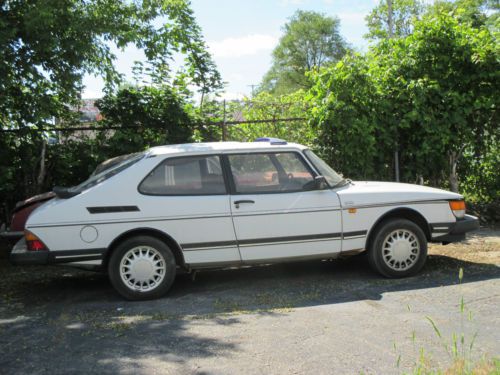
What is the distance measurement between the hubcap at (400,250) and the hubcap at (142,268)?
101 inches

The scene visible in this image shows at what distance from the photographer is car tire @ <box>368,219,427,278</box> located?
6.24 metres

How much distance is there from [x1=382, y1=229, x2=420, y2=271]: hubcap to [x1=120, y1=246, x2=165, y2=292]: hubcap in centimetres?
255

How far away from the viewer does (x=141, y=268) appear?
5.75 m

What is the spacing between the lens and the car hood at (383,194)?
6190mm

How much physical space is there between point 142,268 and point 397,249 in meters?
2.87

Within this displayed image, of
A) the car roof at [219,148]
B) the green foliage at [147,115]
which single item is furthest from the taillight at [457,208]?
the green foliage at [147,115]

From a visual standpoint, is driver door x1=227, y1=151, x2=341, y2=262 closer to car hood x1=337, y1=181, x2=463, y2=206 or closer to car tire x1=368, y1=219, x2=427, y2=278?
car hood x1=337, y1=181, x2=463, y2=206

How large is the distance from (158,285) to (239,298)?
2.85 feet

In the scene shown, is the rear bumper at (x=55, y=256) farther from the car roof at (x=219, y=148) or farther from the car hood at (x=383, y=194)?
the car hood at (x=383, y=194)

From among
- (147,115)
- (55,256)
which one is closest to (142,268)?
(55,256)

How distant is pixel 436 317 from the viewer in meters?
4.86

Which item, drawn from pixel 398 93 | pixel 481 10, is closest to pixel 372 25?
pixel 481 10

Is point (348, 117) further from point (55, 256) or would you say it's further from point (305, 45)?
point (305, 45)

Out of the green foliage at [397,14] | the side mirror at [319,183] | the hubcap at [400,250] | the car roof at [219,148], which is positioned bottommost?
the hubcap at [400,250]
